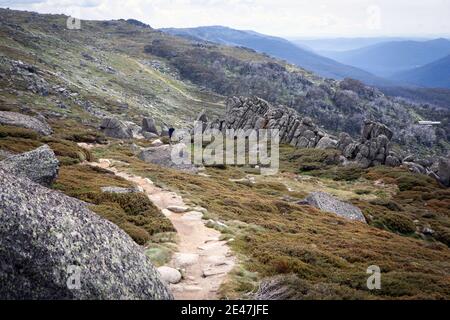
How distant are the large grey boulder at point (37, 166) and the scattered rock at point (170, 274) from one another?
1119 centimetres

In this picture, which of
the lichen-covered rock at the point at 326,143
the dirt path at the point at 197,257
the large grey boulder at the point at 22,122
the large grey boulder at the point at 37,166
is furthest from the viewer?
the lichen-covered rock at the point at 326,143

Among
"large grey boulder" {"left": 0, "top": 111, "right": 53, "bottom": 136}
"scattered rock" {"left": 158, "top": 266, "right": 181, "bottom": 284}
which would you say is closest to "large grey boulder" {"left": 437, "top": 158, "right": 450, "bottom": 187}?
"scattered rock" {"left": 158, "top": 266, "right": 181, "bottom": 284}

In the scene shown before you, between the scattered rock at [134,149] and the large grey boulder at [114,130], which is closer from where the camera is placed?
the scattered rock at [134,149]

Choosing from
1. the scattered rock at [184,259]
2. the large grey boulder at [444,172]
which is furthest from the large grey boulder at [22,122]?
the large grey boulder at [444,172]

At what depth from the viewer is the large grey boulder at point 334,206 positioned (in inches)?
1445

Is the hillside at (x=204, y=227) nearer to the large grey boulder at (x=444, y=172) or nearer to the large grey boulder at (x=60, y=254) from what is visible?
the large grey boulder at (x=60, y=254)

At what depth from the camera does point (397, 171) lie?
203ft

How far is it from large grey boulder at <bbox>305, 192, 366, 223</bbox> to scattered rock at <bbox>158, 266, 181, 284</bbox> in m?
23.7

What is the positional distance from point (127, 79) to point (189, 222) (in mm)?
179953

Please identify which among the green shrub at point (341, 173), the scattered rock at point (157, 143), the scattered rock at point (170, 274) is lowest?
the green shrub at point (341, 173)

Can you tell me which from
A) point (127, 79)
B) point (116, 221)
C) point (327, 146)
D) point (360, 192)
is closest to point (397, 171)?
point (360, 192)
